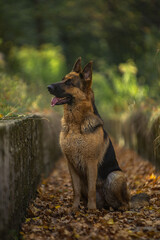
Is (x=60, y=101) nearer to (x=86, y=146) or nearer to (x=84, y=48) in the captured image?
(x=86, y=146)

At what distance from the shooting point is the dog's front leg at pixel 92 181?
479 centimetres

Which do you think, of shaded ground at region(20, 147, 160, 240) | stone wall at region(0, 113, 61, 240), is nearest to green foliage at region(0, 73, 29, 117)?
stone wall at region(0, 113, 61, 240)

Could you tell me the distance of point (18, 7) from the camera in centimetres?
2988

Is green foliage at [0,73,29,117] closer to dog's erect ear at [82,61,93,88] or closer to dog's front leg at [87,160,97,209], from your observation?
dog's erect ear at [82,61,93,88]

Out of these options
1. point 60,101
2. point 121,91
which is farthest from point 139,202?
point 121,91

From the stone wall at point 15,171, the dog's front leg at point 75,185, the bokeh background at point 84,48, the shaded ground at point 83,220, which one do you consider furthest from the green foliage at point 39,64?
the dog's front leg at point 75,185

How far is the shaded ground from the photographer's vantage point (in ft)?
12.9

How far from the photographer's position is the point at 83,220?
14.9 ft

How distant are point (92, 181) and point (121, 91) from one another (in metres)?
12.3

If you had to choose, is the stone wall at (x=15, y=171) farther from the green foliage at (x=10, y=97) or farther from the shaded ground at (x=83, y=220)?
the green foliage at (x=10, y=97)

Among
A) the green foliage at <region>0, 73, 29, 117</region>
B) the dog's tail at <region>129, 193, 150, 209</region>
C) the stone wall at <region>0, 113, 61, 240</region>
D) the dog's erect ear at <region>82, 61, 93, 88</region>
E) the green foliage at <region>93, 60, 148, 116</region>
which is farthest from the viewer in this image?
the green foliage at <region>93, 60, 148, 116</region>

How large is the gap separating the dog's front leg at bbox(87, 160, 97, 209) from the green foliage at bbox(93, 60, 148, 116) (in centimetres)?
614

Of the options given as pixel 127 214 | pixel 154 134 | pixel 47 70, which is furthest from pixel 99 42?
pixel 127 214

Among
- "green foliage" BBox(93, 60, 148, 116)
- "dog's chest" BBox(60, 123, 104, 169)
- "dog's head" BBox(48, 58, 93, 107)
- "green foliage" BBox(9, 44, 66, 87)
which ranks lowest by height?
"dog's chest" BBox(60, 123, 104, 169)
